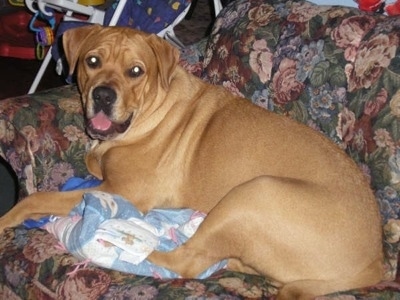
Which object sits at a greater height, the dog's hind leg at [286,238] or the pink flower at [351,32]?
the pink flower at [351,32]

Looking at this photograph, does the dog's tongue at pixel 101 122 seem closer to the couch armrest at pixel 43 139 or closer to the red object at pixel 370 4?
the couch armrest at pixel 43 139

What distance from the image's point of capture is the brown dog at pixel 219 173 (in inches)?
101

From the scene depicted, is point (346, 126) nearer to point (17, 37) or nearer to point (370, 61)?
point (370, 61)

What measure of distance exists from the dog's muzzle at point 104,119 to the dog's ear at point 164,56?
0.28m

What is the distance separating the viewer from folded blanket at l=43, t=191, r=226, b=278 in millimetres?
2500

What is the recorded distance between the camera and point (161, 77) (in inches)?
121

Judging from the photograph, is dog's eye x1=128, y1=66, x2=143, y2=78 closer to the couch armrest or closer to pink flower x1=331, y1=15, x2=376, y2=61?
the couch armrest

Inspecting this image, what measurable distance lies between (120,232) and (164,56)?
3.30ft

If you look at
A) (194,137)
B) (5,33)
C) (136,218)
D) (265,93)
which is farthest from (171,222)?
(5,33)

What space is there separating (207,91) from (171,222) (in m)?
0.81

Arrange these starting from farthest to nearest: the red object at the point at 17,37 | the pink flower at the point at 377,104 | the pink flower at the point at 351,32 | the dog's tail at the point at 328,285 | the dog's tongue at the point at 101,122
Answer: the red object at the point at 17,37, the pink flower at the point at 351,32, the dog's tongue at the point at 101,122, the pink flower at the point at 377,104, the dog's tail at the point at 328,285

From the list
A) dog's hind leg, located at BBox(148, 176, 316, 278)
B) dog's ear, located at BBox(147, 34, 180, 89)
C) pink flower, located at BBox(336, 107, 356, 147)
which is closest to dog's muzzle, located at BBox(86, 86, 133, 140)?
dog's ear, located at BBox(147, 34, 180, 89)

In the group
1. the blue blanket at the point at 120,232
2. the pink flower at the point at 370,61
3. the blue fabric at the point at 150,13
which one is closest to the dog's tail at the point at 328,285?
the blue blanket at the point at 120,232

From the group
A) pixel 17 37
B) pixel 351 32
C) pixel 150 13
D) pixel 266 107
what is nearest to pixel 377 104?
pixel 351 32
